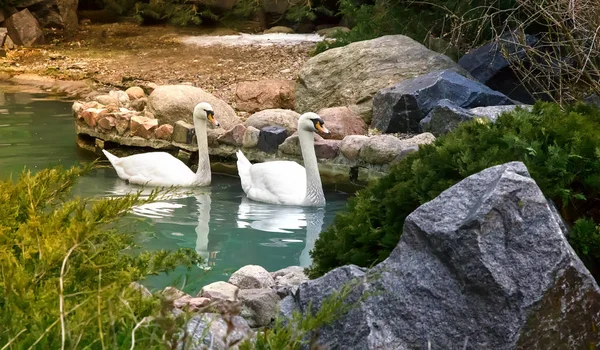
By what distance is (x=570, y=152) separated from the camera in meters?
4.07

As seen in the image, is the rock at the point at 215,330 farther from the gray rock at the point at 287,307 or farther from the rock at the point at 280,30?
the rock at the point at 280,30

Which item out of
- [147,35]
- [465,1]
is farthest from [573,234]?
[147,35]

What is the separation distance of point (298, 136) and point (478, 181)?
225 inches

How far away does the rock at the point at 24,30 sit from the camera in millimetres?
18422

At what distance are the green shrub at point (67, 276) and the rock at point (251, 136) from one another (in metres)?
5.84

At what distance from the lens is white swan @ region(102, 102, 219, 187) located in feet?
29.4

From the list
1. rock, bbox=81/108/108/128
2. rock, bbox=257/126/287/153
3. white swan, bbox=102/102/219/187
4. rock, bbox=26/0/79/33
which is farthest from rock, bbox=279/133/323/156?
rock, bbox=26/0/79/33

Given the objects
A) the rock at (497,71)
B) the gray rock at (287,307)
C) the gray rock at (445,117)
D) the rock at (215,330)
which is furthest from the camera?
the rock at (497,71)

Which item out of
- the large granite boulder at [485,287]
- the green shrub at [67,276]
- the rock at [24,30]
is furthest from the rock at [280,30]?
the large granite boulder at [485,287]

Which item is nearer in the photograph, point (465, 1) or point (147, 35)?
point (465, 1)

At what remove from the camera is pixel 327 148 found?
9328 mm

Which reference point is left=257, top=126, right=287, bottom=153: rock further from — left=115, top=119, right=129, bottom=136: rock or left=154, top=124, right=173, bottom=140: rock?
left=115, top=119, right=129, bottom=136: rock

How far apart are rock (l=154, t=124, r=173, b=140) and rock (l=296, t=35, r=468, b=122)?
187 cm

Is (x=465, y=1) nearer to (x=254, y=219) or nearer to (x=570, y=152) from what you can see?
(x=254, y=219)
